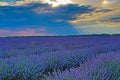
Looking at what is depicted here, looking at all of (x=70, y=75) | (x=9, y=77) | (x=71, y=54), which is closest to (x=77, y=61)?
(x=71, y=54)

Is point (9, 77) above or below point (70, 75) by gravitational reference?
below

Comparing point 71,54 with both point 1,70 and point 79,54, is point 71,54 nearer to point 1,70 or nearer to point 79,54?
point 79,54

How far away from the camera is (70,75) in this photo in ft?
10.5

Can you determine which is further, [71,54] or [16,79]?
[71,54]

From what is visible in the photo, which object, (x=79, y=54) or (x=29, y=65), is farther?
(x=79, y=54)

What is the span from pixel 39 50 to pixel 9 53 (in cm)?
109

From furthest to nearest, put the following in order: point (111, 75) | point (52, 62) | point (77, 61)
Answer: point (77, 61) < point (52, 62) < point (111, 75)

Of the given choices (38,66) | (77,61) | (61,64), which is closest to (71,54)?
(77,61)

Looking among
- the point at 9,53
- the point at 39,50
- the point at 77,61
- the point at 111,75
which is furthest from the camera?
the point at 39,50

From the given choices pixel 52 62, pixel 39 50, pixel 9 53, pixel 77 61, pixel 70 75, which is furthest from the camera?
pixel 39 50

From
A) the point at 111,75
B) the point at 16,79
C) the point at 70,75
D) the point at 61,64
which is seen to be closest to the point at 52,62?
the point at 61,64

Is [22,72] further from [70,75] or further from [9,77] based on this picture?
[70,75]

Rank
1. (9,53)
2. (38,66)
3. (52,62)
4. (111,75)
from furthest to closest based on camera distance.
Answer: (9,53)
(52,62)
(38,66)
(111,75)

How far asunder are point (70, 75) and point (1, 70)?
1.97 m
